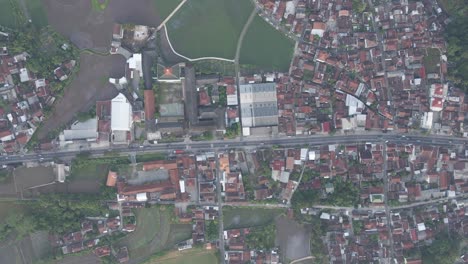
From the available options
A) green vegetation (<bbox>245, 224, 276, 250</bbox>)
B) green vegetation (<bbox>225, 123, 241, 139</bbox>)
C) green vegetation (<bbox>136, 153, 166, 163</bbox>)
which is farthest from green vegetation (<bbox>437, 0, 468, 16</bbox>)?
green vegetation (<bbox>136, 153, 166, 163</bbox>)

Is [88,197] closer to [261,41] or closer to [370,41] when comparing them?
[261,41]

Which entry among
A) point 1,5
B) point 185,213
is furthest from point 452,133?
point 1,5

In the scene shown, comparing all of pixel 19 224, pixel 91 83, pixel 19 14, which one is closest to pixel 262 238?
pixel 91 83

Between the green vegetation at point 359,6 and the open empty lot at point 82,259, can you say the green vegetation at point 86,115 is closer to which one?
the open empty lot at point 82,259

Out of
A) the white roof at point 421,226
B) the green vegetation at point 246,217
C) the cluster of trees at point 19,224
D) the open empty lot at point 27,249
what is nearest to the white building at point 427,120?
the white roof at point 421,226

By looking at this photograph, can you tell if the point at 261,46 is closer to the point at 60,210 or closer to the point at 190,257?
the point at 190,257

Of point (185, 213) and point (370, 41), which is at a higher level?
point (370, 41)
